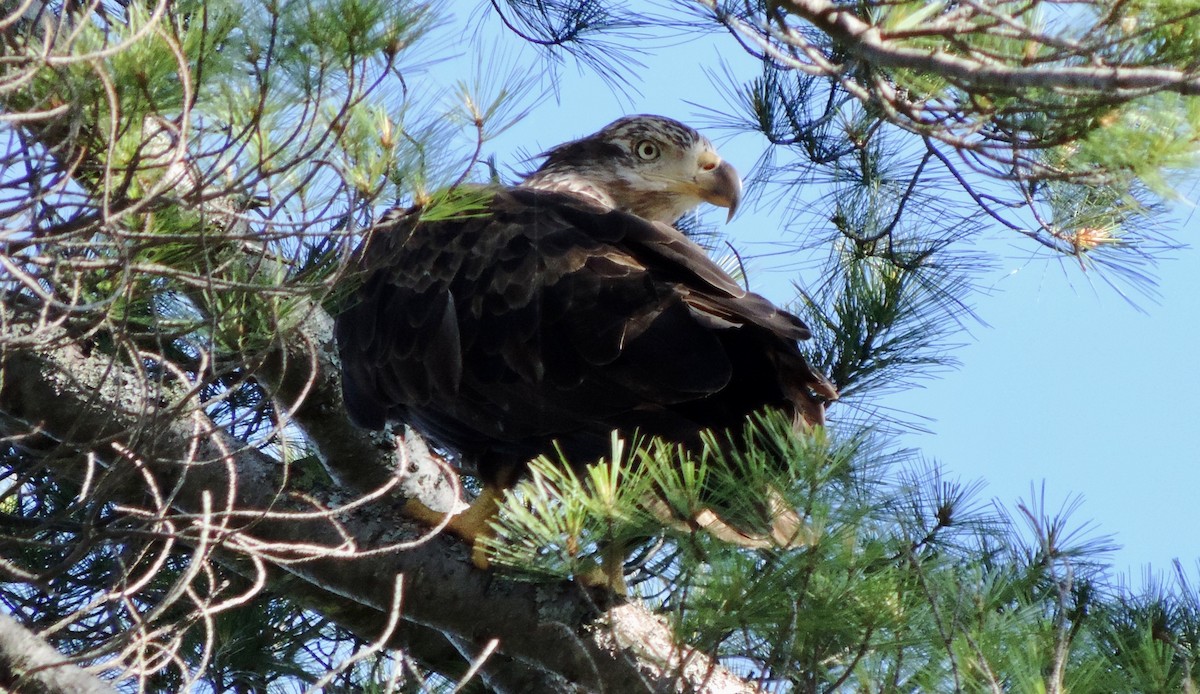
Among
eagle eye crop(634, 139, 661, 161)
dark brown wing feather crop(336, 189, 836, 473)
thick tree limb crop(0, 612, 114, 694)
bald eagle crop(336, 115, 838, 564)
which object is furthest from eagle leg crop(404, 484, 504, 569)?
eagle eye crop(634, 139, 661, 161)

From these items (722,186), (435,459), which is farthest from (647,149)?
(435,459)

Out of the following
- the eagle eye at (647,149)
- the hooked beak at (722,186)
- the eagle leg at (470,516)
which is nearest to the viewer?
the eagle leg at (470,516)

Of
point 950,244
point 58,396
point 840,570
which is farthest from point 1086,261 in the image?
point 58,396

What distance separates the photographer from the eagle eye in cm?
458

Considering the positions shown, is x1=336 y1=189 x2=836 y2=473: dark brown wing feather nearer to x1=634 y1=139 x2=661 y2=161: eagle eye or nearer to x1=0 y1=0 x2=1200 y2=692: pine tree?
x1=0 y1=0 x2=1200 y2=692: pine tree

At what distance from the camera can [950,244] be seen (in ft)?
13.4

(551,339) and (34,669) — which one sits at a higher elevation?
(551,339)

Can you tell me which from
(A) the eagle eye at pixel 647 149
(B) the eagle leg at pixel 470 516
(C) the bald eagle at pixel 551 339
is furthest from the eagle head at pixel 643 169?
(B) the eagle leg at pixel 470 516

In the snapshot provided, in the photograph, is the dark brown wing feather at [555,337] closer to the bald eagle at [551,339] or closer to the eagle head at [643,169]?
the bald eagle at [551,339]

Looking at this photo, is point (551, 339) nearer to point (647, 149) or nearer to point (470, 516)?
point (470, 516)

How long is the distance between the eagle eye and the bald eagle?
857 mm

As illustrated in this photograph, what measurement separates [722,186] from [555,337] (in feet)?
4.23

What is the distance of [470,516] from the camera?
3.40m

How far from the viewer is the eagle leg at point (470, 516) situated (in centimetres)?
335
